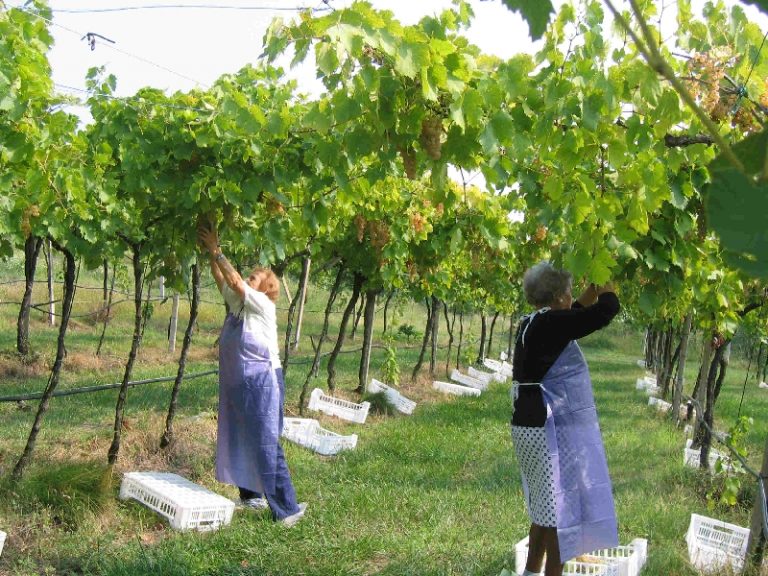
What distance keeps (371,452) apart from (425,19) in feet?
16.3

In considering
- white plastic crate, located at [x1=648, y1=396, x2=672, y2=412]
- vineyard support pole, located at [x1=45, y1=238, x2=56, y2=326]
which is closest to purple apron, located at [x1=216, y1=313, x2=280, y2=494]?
vineyard support pole, located at [x1=45, y1=238, x2=56, y2=326]

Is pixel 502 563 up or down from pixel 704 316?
down

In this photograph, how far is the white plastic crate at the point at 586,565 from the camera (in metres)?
3.71

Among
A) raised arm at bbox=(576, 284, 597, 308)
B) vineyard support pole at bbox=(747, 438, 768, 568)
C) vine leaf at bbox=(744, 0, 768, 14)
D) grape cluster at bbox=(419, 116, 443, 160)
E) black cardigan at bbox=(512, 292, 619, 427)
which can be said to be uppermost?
grape cluster at bbox=(419, 116, 443, 160)

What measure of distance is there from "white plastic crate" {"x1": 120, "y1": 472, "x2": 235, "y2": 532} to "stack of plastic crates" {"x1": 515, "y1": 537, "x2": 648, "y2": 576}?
1690mm

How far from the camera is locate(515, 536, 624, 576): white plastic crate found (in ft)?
12.2

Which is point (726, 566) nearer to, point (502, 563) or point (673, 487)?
point (502, 563)

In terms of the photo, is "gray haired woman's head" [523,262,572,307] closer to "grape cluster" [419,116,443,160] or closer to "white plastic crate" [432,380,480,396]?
"grape cluster" [419,116,443,160]

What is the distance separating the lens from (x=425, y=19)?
2.26 meters

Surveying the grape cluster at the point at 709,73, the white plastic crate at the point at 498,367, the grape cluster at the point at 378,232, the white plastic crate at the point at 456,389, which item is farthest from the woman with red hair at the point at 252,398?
the white plastic crate at the point at 498,367

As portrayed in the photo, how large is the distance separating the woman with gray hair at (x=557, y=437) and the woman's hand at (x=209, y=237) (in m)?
1.85

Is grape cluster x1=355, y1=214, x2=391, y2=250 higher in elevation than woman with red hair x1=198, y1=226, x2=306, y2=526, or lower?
higher

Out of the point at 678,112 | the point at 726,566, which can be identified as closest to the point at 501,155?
the point at 678,112

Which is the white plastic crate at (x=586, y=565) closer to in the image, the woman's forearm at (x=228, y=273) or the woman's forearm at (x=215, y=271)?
the woman's forearm at (x=228, y=273)
